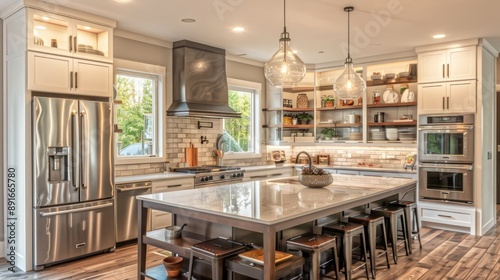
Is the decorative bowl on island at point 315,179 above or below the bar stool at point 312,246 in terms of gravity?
above

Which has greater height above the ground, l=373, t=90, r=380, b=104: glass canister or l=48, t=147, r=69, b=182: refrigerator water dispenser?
l=373, t=90, r=380, b=104: glass canister

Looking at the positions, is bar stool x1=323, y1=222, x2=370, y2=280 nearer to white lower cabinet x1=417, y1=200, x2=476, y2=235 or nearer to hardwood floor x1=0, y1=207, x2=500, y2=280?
hardwood floor x1=0, y1=207, x2=500, y2=280

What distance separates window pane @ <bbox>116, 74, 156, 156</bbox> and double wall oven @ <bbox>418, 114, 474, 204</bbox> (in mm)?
4062

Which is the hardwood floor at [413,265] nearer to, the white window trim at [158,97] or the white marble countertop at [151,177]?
the white marble countertop at [151,177]

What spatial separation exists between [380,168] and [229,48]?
315cm

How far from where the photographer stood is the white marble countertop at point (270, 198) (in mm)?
2666

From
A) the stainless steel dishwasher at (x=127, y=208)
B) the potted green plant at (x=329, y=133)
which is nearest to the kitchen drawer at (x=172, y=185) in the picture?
the stainless steel dishwasher at (x=127, y=208)

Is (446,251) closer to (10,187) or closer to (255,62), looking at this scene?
(255,62)

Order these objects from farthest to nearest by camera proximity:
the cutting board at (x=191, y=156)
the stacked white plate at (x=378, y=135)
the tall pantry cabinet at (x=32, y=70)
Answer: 1. the stacked white plate at (x=378, y=135)
2. the cutting board at (x=191, y=156)
3. the tall pantry cabinet at (x=32, y=70)

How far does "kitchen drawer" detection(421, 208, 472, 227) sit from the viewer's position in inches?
221

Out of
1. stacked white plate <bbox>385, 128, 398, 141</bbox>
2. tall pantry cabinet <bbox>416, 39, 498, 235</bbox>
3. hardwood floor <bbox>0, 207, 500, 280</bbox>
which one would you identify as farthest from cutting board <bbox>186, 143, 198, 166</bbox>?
tall pantry cabinet <bbox>416, 39, 498, 235</bbox>

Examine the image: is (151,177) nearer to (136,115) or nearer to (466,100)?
(136,115)

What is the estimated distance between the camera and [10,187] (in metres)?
4.26

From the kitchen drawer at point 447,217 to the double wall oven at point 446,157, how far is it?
194 millimetres
